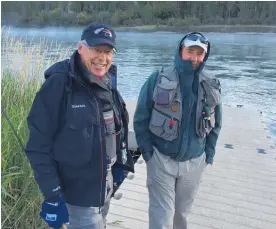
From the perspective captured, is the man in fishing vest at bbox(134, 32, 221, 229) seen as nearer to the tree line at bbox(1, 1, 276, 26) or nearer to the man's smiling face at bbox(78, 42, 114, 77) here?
the man's smiling face at bbox(78, 42, 114, 77)

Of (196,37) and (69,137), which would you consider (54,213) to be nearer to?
(69,137)

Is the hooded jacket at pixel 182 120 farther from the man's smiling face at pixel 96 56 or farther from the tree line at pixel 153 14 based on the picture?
the tree line at pixel 153 14

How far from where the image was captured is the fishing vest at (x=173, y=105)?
2168mm

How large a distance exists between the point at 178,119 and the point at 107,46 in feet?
2.30

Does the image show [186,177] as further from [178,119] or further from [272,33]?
[272,33]

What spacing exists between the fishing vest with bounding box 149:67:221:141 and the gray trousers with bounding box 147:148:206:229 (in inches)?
7.2

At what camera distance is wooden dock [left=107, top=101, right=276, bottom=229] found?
2.92m

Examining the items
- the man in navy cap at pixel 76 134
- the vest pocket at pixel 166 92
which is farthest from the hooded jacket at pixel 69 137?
the vest pocket at pixel 166 92

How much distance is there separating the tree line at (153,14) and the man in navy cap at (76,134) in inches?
1723

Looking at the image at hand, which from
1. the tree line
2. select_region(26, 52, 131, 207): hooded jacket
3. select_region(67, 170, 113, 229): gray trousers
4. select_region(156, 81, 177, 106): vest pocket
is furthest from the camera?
the tree line

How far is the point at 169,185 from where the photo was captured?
2262mm

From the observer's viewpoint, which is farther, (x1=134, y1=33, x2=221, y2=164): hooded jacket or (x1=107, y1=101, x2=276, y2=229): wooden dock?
(x1=107, y1=101, x2=276, y2=229): wooden dock

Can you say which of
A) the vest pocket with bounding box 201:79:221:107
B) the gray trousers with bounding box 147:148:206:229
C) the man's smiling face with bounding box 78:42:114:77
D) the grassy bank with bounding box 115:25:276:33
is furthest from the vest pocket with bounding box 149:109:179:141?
the grassy bank with bounding box 115:25:276:33

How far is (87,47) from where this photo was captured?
5.66 feet
